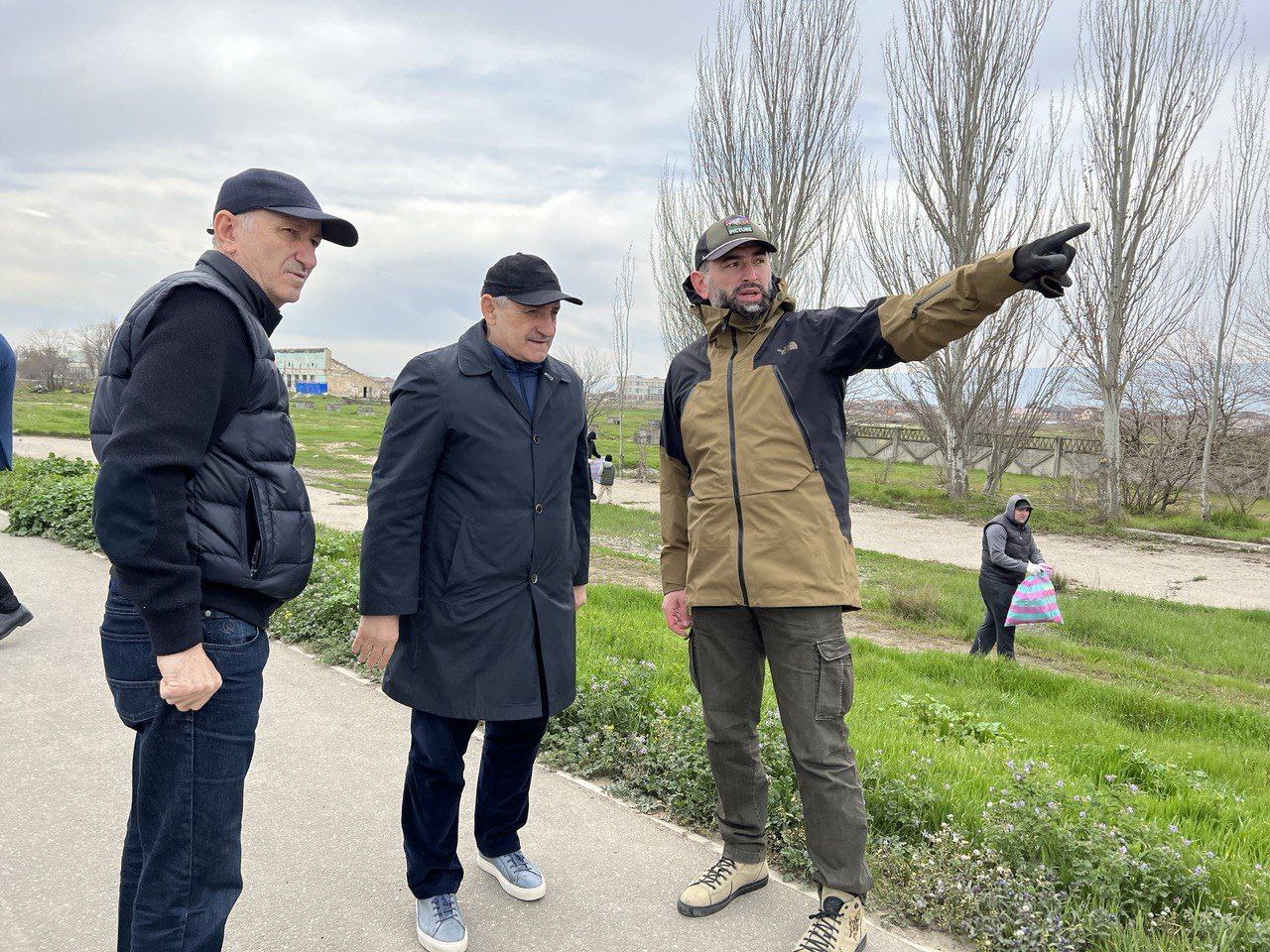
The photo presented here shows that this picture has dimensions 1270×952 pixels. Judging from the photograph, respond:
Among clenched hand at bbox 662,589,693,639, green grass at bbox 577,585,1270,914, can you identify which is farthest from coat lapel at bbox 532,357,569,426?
green grass at bbox 577,585,1270,914

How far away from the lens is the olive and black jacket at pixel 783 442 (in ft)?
8.84

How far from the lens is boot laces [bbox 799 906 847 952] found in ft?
8.49

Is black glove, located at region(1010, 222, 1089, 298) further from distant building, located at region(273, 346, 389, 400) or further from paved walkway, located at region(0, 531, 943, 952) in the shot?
distant building, located at region(273, 346, 389, 400)

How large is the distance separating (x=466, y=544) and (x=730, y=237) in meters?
1.35

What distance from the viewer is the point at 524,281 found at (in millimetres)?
2750

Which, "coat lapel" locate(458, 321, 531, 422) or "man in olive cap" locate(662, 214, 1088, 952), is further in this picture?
"coat lapel" locate(458, 321, 531, 422)

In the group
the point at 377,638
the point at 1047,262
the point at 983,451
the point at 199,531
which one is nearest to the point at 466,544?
the point at 377,638

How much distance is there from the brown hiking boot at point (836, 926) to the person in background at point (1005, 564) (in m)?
Answer: 5.86

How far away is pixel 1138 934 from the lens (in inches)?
98.9

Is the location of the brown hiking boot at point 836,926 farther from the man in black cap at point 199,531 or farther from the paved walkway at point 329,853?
the man in black cap at point 199,531

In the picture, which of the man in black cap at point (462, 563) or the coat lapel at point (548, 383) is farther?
the coat lapel at point (548, 383)

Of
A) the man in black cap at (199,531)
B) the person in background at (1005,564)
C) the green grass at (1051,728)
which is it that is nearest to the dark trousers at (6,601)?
the green grass at (1051,728)

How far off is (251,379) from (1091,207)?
2462 centimetres

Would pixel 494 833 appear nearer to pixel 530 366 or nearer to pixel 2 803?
pixel 530 366
